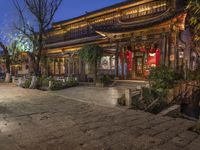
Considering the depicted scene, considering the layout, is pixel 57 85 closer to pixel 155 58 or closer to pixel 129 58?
pixel 129 58

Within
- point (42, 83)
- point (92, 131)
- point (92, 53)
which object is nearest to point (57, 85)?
point (42, 83)

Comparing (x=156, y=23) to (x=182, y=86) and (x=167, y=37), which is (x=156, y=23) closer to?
(x=167, y=37)

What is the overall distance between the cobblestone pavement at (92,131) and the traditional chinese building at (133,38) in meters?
8.78

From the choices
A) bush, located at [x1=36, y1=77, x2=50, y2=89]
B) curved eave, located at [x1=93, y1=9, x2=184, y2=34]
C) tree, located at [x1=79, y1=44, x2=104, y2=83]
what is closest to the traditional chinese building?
curved eave, located at [x1=93, y1=9, x2=184, y2=34]

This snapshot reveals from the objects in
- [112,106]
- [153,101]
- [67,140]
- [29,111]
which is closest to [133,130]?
[67,140]

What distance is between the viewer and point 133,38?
1769 centimetres

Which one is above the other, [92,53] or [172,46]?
[172,46]

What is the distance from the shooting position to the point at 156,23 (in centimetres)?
1529

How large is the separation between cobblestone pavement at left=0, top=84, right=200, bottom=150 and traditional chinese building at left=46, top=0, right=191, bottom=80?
8.78 m

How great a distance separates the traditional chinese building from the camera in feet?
51.9

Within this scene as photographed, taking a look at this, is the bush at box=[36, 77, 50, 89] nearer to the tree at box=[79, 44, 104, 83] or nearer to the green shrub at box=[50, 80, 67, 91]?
the green shrub at box=[50, 80, 67, 91]

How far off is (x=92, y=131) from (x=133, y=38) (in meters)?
12.8

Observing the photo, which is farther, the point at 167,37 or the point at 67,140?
the point at 167,37

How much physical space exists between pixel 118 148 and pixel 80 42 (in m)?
19.9
